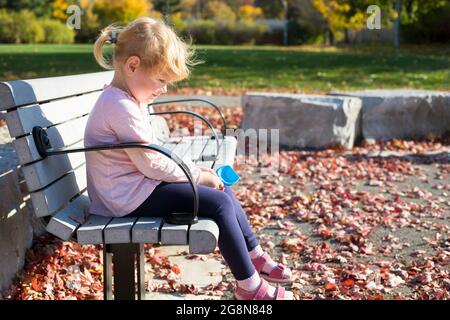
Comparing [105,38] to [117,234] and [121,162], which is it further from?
[117,234]

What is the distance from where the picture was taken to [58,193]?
3.12m

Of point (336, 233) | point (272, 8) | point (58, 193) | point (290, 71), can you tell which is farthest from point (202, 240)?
point (272, 8)

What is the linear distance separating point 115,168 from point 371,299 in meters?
1.43

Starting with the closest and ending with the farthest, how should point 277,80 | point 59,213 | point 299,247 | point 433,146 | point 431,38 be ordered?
point 59,213
point 299,247
point 433,146
point 277,80
point 431,38

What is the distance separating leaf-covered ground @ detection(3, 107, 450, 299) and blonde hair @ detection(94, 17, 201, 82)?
122 cm

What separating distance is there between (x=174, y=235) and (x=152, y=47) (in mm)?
785

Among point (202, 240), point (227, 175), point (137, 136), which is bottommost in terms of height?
point (202, 240)

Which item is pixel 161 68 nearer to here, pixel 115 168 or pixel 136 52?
pixel 136 52

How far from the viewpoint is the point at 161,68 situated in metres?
3.01

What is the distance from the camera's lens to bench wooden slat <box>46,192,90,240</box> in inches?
113

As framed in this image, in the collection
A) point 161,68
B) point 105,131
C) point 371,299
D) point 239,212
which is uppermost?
point 161,68

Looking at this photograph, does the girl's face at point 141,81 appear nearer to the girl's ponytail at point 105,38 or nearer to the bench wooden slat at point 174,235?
the girl's ponytail at point 105,38

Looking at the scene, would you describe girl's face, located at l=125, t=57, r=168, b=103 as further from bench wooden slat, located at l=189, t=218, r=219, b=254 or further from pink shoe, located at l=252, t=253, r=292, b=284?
pink shoe, located at l=252, t=253, r=292, b=284

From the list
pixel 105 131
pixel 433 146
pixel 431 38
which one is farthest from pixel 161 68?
pixel 431 38
